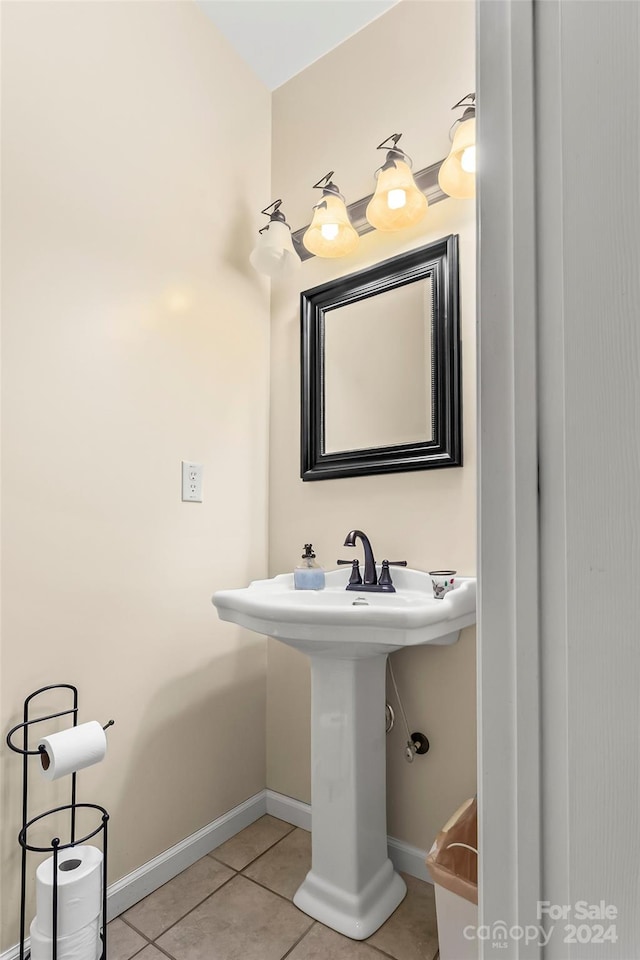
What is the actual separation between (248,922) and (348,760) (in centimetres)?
47

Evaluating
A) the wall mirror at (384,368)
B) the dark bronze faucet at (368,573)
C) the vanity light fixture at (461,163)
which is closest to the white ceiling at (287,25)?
the vanity light fixture at (461,163)

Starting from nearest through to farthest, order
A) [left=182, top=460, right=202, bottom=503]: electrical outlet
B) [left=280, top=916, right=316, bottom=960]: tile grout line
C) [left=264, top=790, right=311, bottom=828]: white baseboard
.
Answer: [left=280, top=916, right=316, bottom=960]: tile grout line
[left=182, top=460, right=202, bottom=503]: electrical outlet
[left=264, top=790, right=311, bottom=828]: white baseboard

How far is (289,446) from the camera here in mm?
1845

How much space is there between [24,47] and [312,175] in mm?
917

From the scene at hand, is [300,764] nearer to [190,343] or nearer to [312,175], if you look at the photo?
[190,343]

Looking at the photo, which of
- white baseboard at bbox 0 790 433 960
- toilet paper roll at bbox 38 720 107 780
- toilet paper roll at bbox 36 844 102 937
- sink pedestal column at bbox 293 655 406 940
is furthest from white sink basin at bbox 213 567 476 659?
white baseboard at bbox 0 790 433 960

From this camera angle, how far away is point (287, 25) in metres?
1.72

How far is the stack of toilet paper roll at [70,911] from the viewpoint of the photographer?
3.34 ft

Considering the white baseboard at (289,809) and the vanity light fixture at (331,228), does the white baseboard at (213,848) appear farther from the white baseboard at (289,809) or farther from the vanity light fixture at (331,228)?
the vanity light fixture at (331,228)

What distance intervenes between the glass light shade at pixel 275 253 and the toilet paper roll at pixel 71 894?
169 cm

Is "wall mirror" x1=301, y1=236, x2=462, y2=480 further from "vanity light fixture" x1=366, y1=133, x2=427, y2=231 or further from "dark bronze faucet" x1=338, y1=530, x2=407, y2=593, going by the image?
"dark bronze faucet" x1=338, y1=530, x2=407, y2=593

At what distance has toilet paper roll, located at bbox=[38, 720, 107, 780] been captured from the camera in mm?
1041

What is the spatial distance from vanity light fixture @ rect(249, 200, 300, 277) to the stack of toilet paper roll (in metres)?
1.69

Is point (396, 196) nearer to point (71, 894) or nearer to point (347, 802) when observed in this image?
point (347, 802)
